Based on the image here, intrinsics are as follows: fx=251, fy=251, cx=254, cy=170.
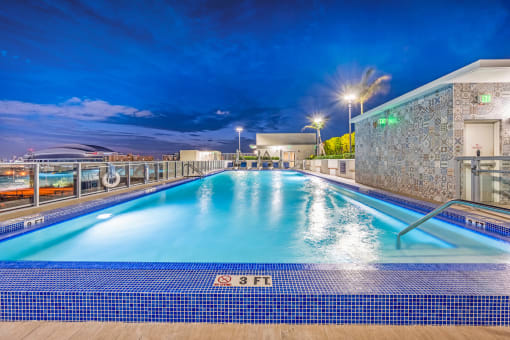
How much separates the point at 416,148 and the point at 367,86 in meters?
21.6

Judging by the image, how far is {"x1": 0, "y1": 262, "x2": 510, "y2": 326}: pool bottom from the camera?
61.4 inches

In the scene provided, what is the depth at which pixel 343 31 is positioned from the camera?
22.8 meters

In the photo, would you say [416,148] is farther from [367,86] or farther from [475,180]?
[367,86]

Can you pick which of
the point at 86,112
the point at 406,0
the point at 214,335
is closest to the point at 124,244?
the point at 214,335

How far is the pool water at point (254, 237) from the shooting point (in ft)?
10.3

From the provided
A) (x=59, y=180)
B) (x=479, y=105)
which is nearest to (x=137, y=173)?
(x=59, y=180)

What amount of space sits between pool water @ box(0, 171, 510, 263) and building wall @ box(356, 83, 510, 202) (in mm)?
991

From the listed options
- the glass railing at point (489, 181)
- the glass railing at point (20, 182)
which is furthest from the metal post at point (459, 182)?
the glass railing at point (20, 182)

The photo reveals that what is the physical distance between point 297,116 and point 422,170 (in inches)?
1719

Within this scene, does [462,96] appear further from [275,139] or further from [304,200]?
[275,139]

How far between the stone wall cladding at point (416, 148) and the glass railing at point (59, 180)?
7.28m

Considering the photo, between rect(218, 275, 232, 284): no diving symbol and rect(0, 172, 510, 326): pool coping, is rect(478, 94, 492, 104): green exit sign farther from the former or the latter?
rect(218, 275, 232, 284): no diving symbol

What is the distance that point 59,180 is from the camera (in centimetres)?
539

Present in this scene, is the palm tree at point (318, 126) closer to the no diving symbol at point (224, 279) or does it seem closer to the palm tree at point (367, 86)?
the palm tree at point (367, 86)
